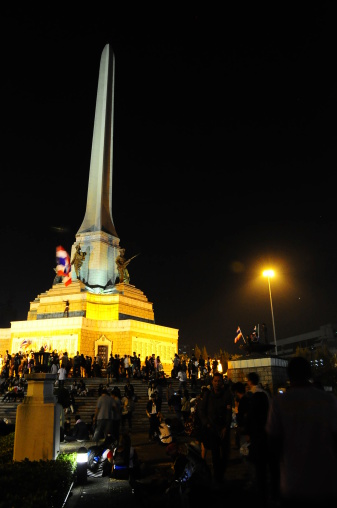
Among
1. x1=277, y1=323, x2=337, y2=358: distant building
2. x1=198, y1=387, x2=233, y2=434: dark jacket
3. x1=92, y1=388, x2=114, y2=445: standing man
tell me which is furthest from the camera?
x1=277, y1=323, x2=337, y2=358: distant building

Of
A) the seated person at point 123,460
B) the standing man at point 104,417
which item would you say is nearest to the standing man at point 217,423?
the seated person at point 123,460

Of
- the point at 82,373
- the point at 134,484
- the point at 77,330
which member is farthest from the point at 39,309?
the point at 134,484

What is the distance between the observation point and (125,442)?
696cm

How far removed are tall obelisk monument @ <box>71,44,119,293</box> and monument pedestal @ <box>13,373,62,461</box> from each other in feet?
84.0

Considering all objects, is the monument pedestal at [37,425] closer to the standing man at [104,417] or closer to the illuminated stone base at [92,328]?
the standing man at [104,417]

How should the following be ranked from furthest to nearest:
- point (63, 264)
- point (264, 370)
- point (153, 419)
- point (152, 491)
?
1. point (63, 264)
2. point (264, 370)
3. point (153, 419)
4. point (152, 491)

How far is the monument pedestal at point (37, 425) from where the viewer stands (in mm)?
7844

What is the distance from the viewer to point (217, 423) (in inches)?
265

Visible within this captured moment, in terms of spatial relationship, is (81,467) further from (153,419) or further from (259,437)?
(153,419)

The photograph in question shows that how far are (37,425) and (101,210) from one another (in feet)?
104

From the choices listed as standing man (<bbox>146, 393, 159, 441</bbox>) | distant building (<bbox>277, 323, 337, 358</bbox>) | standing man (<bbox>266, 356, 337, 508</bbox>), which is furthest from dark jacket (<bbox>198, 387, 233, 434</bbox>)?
distant building (<bbox>277, 323, 337, 358</bbox>)

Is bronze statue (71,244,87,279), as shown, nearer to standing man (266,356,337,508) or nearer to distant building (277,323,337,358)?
standing man (266,356,337,508)

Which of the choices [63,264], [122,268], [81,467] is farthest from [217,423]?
[63,264]

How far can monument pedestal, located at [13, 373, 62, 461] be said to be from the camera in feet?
25.7
